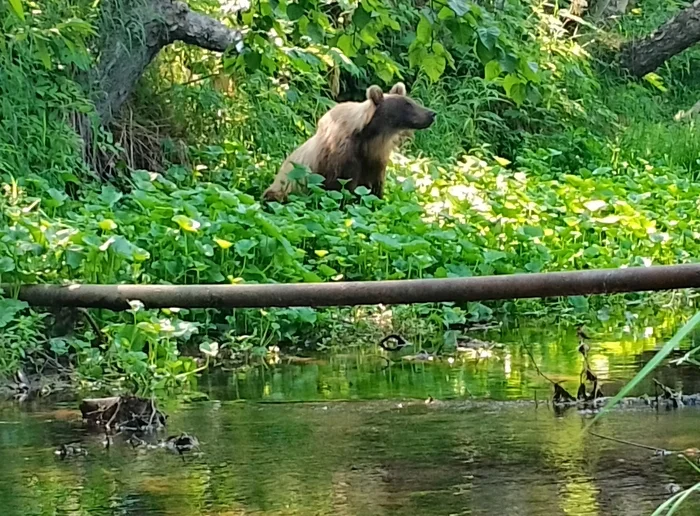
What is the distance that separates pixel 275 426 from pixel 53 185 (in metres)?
3.65

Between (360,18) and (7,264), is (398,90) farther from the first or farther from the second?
(360,18)

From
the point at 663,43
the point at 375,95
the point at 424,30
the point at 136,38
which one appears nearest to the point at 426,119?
the point at 375,95

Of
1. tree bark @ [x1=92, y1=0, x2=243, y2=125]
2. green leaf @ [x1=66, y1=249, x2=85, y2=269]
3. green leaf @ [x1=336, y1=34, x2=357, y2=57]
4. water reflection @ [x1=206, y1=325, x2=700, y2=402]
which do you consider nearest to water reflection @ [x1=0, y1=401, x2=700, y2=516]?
water reflection @ [x1=206, y1=325, x2=700, y2=402]

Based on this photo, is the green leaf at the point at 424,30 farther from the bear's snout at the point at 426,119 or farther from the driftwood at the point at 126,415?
the bear's snout at the point at 426,119

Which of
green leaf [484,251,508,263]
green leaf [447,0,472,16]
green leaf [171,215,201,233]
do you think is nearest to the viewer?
green leaf [447,0,472,16]

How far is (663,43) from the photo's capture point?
1315 centimetres

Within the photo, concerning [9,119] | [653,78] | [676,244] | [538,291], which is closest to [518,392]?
[538,291]

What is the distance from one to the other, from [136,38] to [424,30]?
4644 mm

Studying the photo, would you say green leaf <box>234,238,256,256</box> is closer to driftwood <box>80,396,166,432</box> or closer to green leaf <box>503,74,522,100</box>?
driftwood <box>80,396,166,432</box>

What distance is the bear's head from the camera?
8.96m

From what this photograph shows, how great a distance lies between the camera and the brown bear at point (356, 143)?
28.3ft

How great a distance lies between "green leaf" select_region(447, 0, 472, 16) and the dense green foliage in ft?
0.03

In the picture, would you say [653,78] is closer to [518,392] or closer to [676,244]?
[676,244]

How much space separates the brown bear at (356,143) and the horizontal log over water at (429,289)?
424 centimetres
